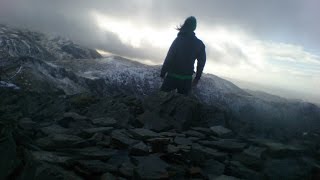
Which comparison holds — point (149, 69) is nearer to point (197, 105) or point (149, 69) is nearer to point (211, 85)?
point (211, 85)

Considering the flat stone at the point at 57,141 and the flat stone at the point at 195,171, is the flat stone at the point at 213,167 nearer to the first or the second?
the flat stone at the point at 195,171

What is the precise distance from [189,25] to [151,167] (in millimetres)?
7704

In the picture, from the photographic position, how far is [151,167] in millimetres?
7703

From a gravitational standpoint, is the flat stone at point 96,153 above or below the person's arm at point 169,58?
below

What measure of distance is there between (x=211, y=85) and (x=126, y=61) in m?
34.6

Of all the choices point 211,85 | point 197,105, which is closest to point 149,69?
point 211,85

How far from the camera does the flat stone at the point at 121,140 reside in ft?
29.0

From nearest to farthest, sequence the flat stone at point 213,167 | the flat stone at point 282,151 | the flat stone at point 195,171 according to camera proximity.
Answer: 1. the flat stone at point 195,171
2. the flat stone at point 213,167
3. the flat stone at point 282,151

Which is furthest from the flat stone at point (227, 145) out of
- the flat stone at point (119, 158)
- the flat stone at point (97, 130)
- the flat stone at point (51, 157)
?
the flat stone at point (51, 157)

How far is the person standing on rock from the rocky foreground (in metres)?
2.13

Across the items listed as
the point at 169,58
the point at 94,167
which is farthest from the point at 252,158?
the point at 169,58

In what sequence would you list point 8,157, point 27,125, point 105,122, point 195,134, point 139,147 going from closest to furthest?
point 8,157 → point 139,147 → point 27,125 → point 195,134 → point 105,122

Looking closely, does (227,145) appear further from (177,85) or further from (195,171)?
(177,85)

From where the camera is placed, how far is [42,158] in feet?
24.2
